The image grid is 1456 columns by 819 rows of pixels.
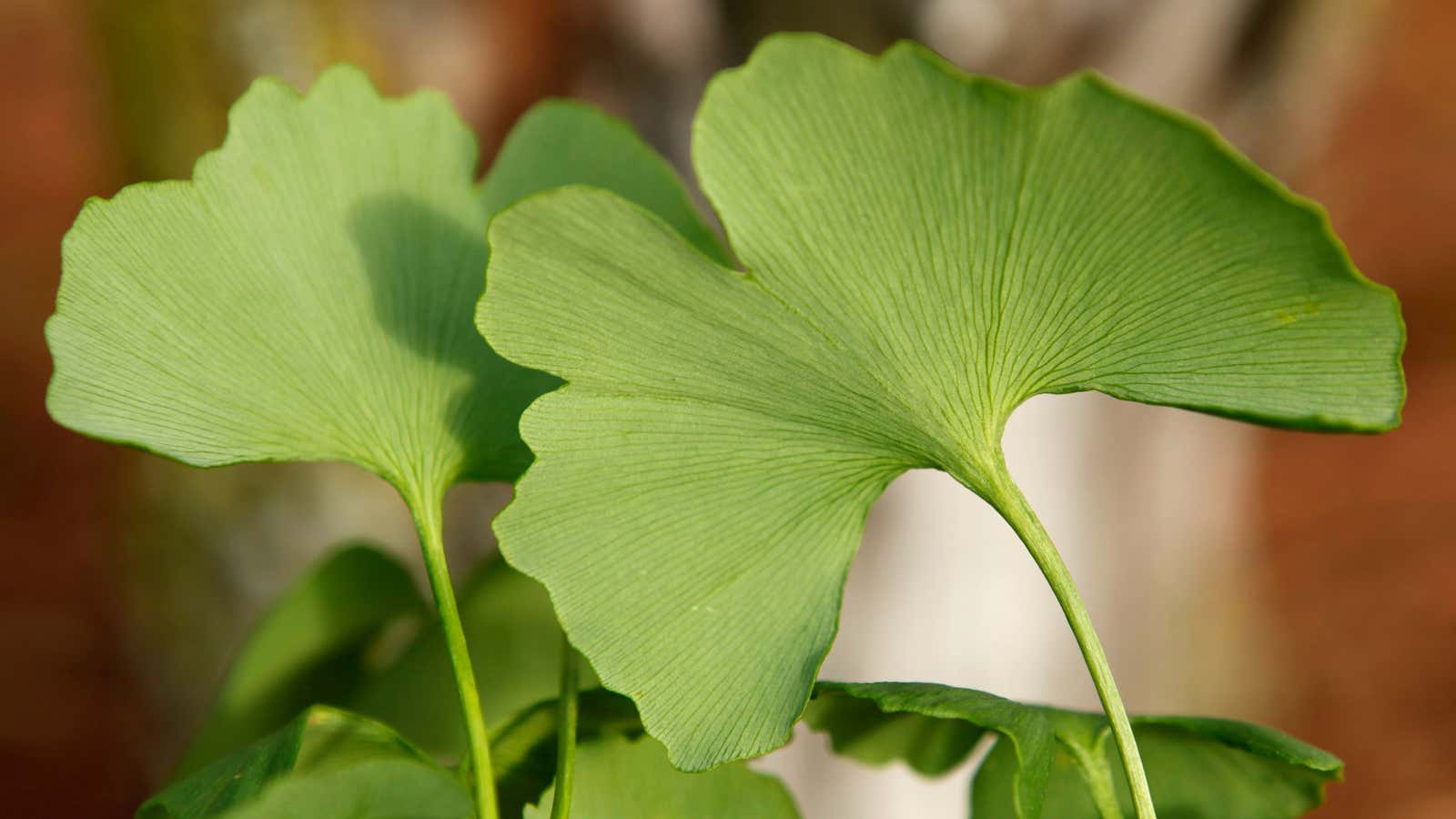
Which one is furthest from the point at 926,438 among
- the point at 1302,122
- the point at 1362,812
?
the point at 1362,812

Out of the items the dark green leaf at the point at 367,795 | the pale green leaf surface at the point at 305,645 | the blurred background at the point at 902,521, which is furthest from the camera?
the blurred background at the point at 902,521

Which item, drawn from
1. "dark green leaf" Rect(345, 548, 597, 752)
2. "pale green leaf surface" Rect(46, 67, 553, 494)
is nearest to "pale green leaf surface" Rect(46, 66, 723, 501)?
"pale green leaf surface" Rect(46, 67, 553, 494)

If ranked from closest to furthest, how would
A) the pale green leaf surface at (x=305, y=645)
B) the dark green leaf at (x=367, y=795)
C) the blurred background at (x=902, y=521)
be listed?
the dark green leaf at (x=367, y=795)
the pale green leaf surface at (x=305, y=645)
the blurred background at (x=902, y=521)

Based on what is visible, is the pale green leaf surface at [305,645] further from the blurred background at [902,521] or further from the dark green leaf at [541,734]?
the blurred background at [902,521]

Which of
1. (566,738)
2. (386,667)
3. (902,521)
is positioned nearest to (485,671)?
(386,667)

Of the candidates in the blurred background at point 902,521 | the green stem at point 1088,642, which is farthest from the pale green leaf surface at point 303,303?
the blurred background at point 902,521
